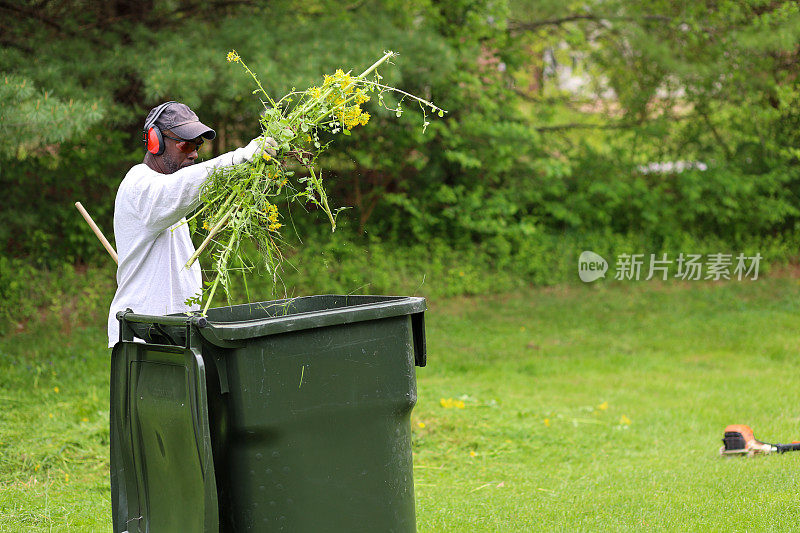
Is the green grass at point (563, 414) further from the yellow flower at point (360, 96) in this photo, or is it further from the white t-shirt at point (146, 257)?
the yellow flower at point (360, 96)

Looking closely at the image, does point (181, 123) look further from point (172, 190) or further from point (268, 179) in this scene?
point (268, 179)

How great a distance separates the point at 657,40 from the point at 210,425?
10421mm

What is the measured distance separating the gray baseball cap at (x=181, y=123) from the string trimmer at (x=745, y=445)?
362 centimetres

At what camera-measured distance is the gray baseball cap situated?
3.23 m

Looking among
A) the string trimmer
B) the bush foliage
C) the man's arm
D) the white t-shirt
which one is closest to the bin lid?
the white t-shirt

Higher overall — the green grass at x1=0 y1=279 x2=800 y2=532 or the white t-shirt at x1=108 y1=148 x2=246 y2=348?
the white t-shirt at x1=108 y1=148 x2=246 y2=348

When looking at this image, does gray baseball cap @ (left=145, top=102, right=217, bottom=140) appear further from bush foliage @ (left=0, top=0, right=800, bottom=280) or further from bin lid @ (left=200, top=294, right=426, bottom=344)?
bush foliage @ (left=0, top=0, right=800, bottom=280)

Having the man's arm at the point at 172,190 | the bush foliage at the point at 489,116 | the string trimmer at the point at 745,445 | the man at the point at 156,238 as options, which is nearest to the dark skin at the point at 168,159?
the man at the point at 156,238

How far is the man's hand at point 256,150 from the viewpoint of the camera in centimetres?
282

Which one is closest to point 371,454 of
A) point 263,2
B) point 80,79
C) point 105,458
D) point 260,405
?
point 260,405

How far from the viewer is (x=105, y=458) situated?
525 cm

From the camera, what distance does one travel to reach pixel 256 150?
→ 284 cm

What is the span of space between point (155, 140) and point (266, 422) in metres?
1.26

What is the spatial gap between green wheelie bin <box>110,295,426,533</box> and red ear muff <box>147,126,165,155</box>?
2.33 feet
